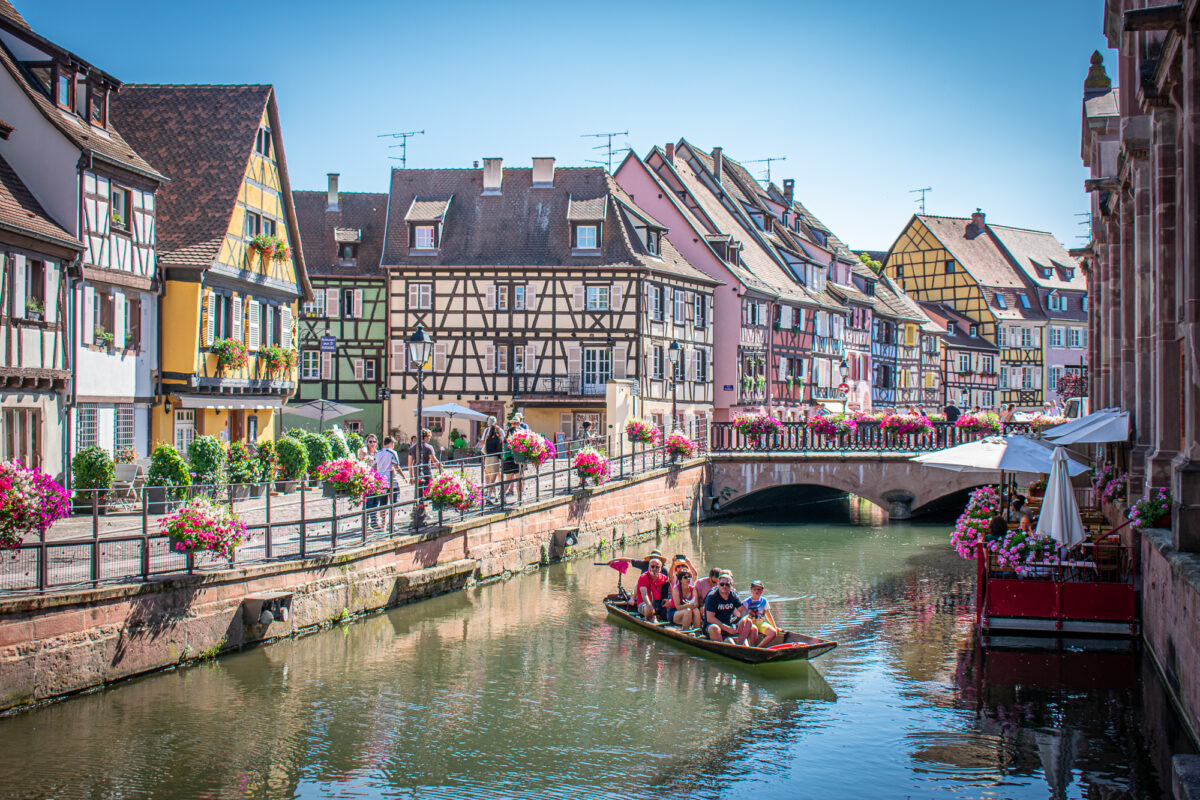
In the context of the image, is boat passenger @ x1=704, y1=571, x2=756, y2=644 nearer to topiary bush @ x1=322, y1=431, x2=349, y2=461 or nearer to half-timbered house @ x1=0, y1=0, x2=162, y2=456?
half-timbered house @ x1=0, y1=0, x2=162, y2=456

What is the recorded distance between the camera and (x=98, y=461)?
72.6ft

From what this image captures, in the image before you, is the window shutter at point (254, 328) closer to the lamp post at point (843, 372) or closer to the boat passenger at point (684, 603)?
the boat passenger at point (684, 603)

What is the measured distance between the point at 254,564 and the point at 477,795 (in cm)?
688

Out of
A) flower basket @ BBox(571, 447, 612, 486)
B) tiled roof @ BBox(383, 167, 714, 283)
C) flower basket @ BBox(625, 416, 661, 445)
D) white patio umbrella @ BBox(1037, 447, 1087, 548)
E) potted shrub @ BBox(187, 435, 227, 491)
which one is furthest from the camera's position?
tiled roof @ BBox(383, 167, 714, 283)

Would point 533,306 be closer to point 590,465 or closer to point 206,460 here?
point 590,465

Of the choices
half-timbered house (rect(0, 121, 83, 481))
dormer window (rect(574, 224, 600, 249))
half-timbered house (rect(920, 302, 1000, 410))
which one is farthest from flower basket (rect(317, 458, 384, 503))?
half-timbered house (rect(920, 302, 1000, 410))

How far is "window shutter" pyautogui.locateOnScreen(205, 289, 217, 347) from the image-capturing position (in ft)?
93.4

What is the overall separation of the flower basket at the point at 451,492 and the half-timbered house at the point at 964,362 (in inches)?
2158

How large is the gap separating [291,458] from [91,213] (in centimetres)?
651

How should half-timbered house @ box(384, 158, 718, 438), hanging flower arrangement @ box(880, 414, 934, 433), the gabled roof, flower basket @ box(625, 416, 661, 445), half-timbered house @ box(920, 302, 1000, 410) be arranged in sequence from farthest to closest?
half-timbered house @ box(920, 302, 1000, 410) → half-timbered house @ box(384, 158, 718, 438) → hanging flower arrangement @ box(880, 414, 934, 433) → flower basket @ box(625, 416, 661, 445) → the gabled roof

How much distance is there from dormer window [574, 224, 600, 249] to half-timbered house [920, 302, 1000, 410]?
3479cm

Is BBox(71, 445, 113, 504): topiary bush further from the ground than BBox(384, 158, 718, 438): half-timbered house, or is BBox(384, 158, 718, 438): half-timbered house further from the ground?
BBox(384, 158, 718, 438): half-timbered house

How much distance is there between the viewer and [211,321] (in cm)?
2867

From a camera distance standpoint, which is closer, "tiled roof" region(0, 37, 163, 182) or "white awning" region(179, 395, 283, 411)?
"tiled roof" region(0, 37, 163, 182)
